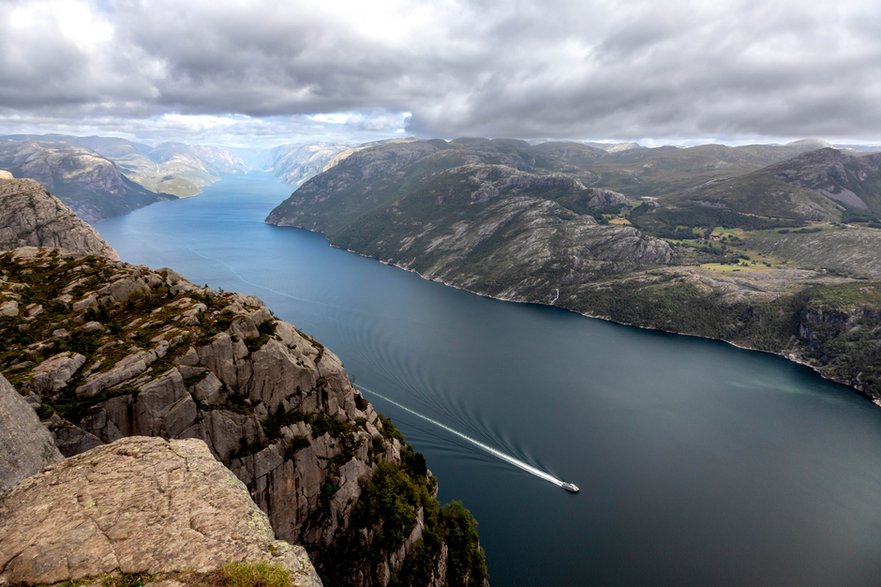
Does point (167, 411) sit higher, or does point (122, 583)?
point (122, 583)

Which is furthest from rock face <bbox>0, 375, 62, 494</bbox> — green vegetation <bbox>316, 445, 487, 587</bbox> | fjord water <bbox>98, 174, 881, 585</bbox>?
fjord water <bbox>98, 174, 881, 585</bbox>

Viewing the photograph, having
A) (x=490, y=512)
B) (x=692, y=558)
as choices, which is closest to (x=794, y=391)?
(x=692, y=558)

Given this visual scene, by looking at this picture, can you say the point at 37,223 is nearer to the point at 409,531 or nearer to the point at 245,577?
the point at 409,531

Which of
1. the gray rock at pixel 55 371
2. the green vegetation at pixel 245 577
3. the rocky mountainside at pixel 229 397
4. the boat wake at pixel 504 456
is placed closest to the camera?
the green vegetation at pixel 245 577

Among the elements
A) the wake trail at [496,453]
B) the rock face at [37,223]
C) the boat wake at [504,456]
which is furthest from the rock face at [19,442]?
the rock face at [37,223]

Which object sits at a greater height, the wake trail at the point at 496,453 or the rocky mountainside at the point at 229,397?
the rocky mountainside at the point at 229,397

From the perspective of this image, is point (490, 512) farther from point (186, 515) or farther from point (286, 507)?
point (186, 515)

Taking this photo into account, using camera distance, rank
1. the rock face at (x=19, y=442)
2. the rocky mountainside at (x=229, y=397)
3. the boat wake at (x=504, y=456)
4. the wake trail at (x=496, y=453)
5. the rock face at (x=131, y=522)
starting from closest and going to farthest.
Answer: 1. the rock face at (x=131, y=522)
2. the rock face at (x=19, y=442)
3. the rocky mountainside at (x=229, y=397)
4. the boat wake at (x=504, y=456)
5. the wake trail at (x=496, y=453)

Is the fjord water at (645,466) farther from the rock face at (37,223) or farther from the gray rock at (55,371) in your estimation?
the rock face at (37,223)
